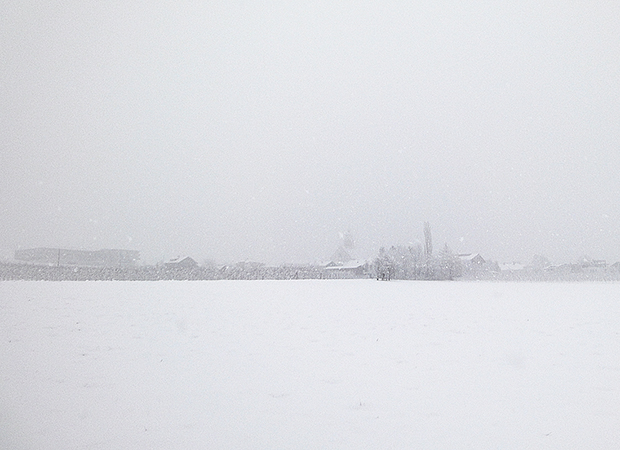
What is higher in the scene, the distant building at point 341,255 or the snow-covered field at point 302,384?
the distant building at point 341,255

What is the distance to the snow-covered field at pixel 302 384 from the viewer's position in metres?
4.76

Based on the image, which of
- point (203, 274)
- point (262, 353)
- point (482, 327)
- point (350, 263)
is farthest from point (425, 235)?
point (262, 353)

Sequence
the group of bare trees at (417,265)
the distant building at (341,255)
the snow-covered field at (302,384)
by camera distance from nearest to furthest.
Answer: the snow-covered field at (302,384), the group of bare trees at (417,265), the distant building at (341,255)

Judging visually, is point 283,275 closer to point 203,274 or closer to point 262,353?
point 203,274

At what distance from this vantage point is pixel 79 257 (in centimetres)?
8075

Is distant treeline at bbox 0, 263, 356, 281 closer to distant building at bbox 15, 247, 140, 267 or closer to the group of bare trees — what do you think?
the group of bare trees

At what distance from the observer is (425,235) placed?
80375 millimetres

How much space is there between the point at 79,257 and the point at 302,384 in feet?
292

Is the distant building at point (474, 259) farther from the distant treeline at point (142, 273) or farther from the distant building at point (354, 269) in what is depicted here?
the distant treeline at point (142, 273)

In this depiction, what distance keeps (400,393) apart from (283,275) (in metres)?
51.7

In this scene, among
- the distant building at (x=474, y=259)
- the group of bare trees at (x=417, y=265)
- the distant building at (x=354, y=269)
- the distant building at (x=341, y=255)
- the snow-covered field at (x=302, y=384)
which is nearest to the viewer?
the snow-covered field at (x=302, y=384)

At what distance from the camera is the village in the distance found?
4031 centimetres

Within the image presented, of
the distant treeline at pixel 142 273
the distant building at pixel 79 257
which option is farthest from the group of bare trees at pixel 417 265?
the distant building at pixel 79 257

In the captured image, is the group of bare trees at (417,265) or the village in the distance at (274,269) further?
the group of bare trees at (417,265)
